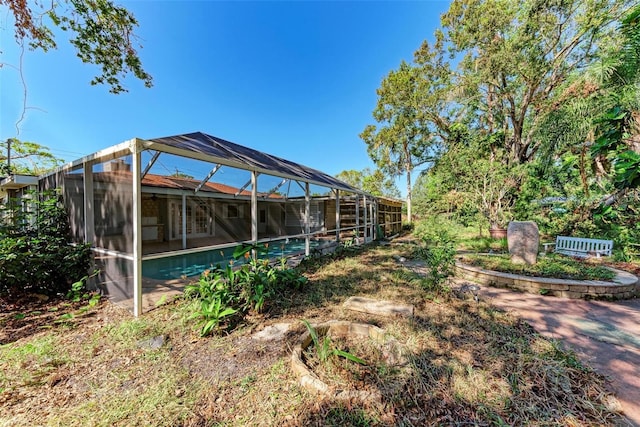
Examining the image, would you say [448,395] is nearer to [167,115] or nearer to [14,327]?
[14,327]

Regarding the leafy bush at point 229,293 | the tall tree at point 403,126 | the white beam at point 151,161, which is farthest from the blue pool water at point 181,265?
the tall tree at point 403,126

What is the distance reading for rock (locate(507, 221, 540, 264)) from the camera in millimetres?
5137

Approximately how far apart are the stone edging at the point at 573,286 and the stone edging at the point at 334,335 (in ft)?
12.1

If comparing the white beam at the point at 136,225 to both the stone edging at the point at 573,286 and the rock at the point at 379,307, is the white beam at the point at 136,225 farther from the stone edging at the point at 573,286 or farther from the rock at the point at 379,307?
the stone edging at the point at 573,286

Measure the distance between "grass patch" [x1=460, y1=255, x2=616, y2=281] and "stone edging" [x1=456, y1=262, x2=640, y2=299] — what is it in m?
0.22

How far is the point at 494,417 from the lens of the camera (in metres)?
1.60

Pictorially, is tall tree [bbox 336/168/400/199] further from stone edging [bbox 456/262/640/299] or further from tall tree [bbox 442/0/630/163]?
stone edging [bbox 456/262/640/299]

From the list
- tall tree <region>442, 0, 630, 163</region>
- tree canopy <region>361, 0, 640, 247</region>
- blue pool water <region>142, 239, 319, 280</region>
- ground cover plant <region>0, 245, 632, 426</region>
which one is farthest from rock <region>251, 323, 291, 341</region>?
tall tree <region>442, 0, 630, 163</region>

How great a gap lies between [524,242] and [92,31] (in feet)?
35.5

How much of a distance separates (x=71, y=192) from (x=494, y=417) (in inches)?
272

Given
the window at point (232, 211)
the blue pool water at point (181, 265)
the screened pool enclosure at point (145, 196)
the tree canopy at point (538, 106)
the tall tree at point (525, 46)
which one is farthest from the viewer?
the window at point (232, 211)

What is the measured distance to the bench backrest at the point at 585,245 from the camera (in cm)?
661

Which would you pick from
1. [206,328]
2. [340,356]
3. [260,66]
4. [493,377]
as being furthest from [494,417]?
[260,66]

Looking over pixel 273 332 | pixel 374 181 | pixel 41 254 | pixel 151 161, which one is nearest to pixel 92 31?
pixel 151 161
